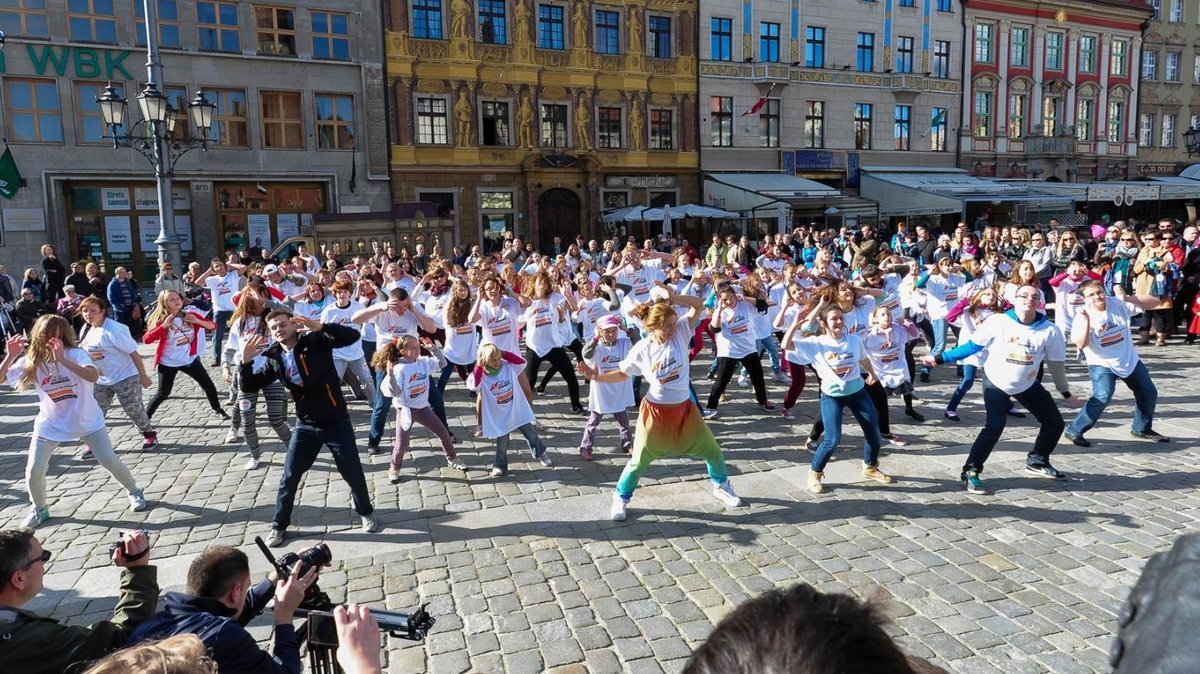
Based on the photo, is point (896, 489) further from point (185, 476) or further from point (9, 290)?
point (9, 290)

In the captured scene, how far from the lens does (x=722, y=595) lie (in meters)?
4.96

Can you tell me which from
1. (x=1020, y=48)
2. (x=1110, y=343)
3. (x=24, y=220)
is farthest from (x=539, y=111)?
(x=1020, y=48)

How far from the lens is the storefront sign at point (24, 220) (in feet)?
76.1

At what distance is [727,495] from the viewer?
6582 millimetres

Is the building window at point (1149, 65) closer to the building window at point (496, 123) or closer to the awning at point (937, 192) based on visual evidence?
the awning at point (937, 192)

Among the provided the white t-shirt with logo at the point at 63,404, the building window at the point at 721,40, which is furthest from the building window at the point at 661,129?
the white t-shirt with logo at the point at 63,404

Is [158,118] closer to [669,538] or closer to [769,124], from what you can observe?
[669,538]

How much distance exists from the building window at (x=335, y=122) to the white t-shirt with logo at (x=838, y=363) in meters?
24.4

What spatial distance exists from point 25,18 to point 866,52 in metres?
33.3

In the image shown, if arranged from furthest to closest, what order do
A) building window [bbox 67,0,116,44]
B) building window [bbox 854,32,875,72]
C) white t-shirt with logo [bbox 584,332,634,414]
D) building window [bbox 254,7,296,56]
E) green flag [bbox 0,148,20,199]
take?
building window [bbox 854,32,875,72], building window [bbox 254,7,296,56], building window [bbox 67,0,116,44], green flag [bbox 0,148,20,199], white t-shirt with logo [bbox 584,332,634,414]

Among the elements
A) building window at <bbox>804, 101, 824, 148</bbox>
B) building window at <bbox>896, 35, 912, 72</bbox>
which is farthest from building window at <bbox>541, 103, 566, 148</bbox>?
building window at <bbox>896, 35, 912, 72</bbox>

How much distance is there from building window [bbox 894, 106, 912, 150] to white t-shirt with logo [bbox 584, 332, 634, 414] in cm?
3360

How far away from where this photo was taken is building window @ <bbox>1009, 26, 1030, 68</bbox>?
3903cm

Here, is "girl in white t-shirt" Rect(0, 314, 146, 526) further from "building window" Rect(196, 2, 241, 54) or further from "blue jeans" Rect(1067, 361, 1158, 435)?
"building window" Rect(196, 2, 241, 54)
